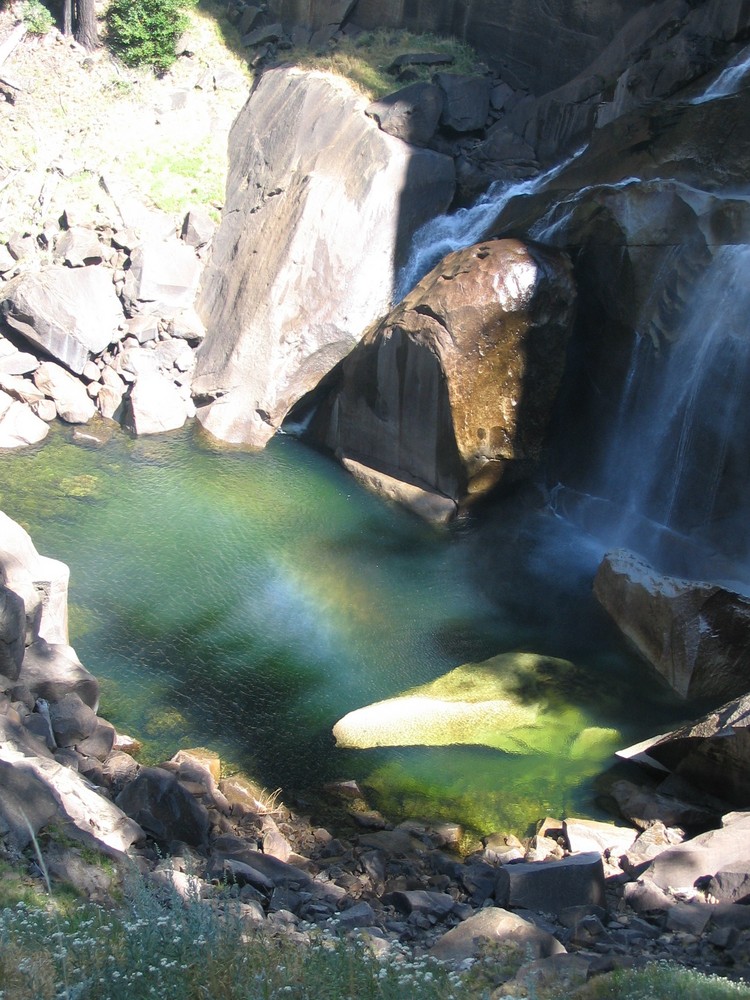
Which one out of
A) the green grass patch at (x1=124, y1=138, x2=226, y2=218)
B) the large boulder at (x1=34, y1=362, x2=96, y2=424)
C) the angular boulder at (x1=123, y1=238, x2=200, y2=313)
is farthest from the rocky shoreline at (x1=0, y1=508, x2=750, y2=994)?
the green grass patch at (x1=124, y1=138, x2=226, y2=218)

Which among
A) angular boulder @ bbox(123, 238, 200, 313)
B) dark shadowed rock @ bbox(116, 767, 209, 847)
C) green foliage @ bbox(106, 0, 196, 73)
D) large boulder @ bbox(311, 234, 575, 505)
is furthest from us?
green foliage @ bbox(106, 0, 196, 73)

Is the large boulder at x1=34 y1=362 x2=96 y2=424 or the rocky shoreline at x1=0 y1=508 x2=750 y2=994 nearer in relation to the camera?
the rocky shoreline at x1=0 y1=508 x2=750 y2=994

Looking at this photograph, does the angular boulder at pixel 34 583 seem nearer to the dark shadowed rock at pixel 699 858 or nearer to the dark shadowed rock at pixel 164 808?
the dark shadowed rock at pixel 164 808

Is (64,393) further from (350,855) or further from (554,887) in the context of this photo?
(554,887)

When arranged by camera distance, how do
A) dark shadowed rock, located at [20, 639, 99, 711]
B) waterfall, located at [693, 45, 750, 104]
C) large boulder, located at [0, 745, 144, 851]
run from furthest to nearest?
waterfall, located at [693, 45, 750, 104]
dark shadowed rock, located at [20, 639, 99, 711]
large boulder, located at [0, 745, 144, 851]

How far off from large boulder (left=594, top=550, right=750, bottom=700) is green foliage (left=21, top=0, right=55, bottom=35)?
18.7m

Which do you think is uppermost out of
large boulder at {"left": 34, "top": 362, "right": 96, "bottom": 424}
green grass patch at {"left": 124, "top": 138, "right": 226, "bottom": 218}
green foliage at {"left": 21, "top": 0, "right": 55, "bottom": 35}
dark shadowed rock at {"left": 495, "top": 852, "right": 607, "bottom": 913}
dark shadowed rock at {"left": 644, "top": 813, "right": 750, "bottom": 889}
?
green foliage at {"left": 21, "top": 0, "right": 55, "bottom": 35}

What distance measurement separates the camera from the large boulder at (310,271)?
17641 millimetres

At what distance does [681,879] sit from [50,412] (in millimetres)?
13482

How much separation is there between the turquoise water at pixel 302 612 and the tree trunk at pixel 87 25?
422 inches

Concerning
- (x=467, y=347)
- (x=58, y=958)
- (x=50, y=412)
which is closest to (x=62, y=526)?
(x=50, y=412)

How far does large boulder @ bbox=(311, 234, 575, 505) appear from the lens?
1434cm

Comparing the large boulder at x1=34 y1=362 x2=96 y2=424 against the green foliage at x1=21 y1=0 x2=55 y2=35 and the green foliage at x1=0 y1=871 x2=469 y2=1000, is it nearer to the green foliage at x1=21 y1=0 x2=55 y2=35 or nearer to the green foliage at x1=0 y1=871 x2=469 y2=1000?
the green foliage at x1=21 y1=0 x2=55 y2=35

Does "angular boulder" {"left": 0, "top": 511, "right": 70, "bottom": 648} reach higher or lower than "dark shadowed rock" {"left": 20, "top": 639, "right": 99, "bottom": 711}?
higher
